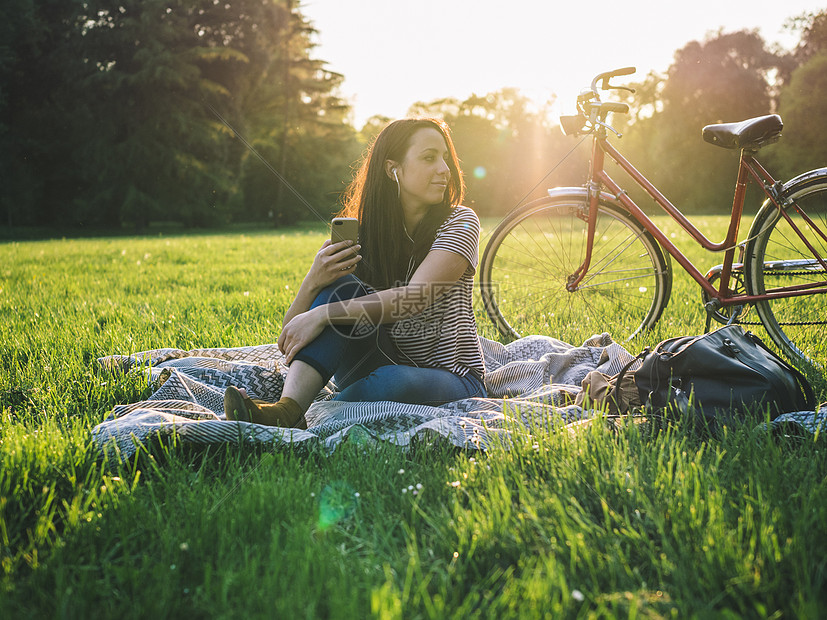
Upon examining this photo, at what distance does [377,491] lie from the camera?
1.72 metres

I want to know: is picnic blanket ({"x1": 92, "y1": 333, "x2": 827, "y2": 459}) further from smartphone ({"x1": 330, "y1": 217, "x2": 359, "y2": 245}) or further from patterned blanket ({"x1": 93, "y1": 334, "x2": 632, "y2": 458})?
smartphone ({"x1": 330, "y1": 217, "x2": 359, "y2": 245})

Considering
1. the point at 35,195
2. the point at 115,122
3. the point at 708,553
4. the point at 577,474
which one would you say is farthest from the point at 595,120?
the point at 35,195

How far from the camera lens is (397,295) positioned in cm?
242

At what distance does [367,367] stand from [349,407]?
0.27m

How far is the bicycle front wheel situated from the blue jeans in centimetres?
143

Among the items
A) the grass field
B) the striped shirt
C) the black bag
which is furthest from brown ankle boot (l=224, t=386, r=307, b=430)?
the black bag

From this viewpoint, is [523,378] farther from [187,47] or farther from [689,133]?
[187,47]

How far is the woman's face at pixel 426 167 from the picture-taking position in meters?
2.67

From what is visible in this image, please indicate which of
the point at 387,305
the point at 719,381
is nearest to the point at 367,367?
the point at 387,305

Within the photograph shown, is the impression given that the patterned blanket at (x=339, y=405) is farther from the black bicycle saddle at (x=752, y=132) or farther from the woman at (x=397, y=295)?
the black bicycle saddle at (x=752, y=132)

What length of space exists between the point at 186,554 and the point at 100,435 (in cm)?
75

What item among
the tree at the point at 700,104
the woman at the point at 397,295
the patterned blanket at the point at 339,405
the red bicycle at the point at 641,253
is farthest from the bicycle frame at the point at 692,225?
the tree at the point at 700,104

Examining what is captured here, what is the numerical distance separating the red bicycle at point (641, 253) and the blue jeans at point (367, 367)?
1426mm

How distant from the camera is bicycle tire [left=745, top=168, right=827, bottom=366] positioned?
2.96 meters
